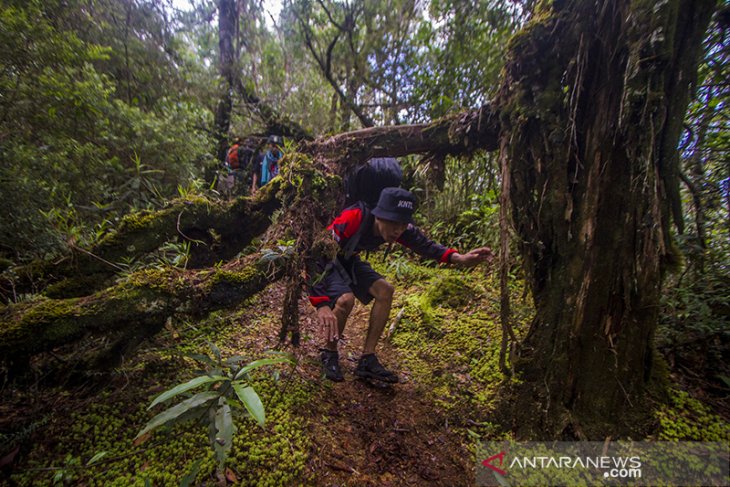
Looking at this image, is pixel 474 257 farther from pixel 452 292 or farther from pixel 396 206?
pixel 452 292

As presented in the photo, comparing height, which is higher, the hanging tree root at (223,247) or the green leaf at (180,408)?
the hanging tree root at (223,247)

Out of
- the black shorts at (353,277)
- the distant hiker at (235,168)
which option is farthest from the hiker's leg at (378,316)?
the distant hiker at (235,168)

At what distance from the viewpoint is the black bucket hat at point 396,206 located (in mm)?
3193

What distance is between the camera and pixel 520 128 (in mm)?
2801

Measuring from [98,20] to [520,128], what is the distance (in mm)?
7362

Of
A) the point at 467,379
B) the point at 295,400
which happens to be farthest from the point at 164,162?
the point at 467,379

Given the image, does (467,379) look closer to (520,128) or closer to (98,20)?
(520,128)

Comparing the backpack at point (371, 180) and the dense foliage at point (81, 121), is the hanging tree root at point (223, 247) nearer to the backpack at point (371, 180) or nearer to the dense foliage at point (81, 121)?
the backpack at point (371, 180)

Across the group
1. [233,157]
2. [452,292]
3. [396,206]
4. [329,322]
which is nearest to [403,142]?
[396,206]

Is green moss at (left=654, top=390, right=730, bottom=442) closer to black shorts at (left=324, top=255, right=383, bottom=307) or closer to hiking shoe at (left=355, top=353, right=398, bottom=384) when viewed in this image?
hiking shoe at (left=355, top=353, right=398, bottom=384)

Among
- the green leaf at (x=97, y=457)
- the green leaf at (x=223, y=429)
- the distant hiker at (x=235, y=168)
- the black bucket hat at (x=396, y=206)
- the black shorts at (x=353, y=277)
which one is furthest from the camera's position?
the distant hiker at (x=235, y=168)

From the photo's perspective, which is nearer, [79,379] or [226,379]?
[226,379]

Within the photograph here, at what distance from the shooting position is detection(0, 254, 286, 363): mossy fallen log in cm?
205

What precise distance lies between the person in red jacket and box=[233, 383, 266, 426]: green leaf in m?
1.24
